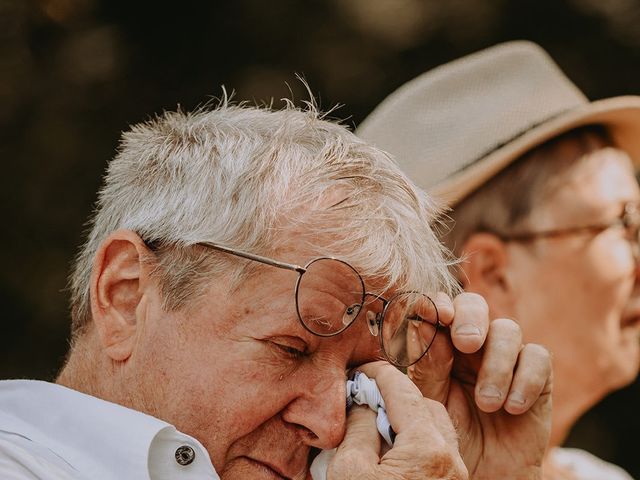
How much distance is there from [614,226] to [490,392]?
52.3 inches

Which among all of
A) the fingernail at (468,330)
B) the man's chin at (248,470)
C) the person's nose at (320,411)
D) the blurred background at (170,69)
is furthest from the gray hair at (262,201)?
the blurred background at (170,69)

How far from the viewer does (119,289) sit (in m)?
2.48

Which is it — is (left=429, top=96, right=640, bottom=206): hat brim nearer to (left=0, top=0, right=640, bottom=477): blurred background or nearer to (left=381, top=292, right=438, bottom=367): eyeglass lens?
(left=381, top=292, right=438, bottom=367): eyeglass lens

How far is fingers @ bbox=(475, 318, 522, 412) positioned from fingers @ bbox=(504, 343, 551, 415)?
0.02 meters

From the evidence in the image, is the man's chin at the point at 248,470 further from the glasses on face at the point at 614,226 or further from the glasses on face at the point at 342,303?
the glasses on face at the point at 614,226

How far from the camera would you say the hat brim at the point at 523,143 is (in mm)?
3736

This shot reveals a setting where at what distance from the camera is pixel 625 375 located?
389 centimetres

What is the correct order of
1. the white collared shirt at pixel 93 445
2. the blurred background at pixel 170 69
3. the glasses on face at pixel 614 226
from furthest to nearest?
1. the blurred background at pixel 170 69
2. the glasses on face at pixel 614 226
3. the white collared shirt at pixel 93 445

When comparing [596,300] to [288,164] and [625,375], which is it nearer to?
[625,375]

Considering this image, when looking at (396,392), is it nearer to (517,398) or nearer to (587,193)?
(517,398)

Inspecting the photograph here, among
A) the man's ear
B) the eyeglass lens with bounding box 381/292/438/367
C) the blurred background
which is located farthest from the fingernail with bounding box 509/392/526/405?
the blurred background

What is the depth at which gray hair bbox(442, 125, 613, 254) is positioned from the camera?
378cm

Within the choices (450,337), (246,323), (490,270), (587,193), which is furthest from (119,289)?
(587,193)

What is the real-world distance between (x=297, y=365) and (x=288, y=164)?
50 cm
